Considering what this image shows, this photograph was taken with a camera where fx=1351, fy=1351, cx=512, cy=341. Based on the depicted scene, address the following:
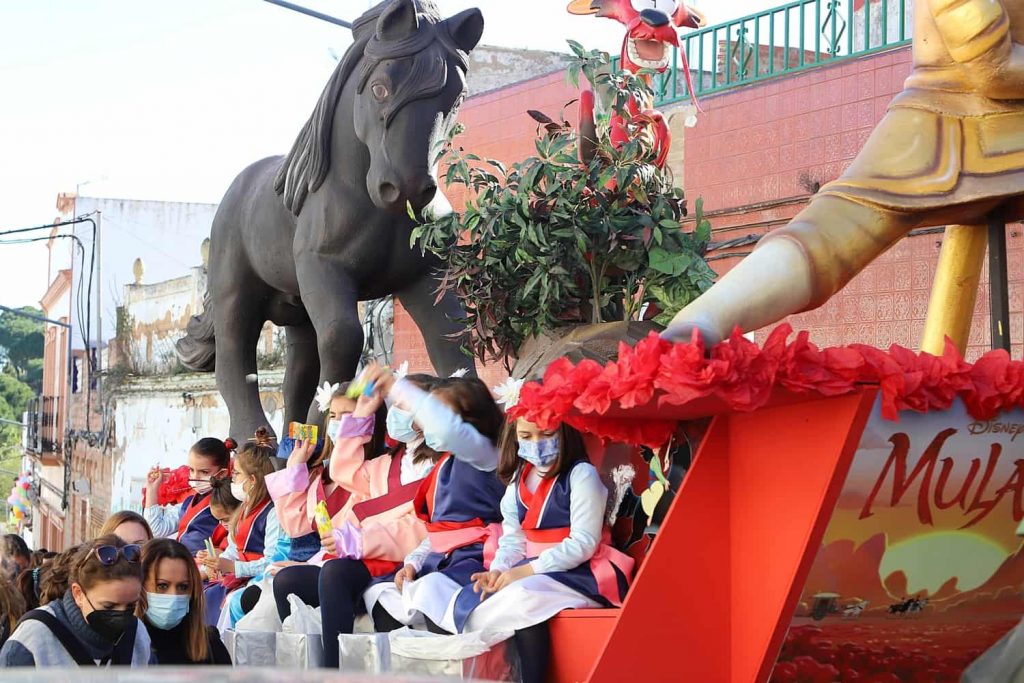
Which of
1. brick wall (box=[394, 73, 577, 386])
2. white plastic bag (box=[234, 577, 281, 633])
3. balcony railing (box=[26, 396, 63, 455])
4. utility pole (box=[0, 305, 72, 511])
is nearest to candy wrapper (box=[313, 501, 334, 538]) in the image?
white plastic bag (box=[234, 577, 281, 633])

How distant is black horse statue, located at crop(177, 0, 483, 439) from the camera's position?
4.68 m

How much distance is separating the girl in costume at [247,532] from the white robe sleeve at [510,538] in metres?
1.41

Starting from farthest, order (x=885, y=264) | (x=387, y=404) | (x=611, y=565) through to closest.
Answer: (x=885, y=264) < (x=387, y=404) < (x=611, y=565)

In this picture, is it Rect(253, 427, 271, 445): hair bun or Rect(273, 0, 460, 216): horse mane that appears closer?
Rect(273, 0, 460, 216): horse mane

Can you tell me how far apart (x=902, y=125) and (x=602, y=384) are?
1052 mm

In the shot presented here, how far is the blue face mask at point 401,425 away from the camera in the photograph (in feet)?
14.8

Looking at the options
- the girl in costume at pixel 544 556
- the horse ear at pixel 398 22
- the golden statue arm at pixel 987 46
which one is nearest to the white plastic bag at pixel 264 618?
the girl in costume at pixel 544 556

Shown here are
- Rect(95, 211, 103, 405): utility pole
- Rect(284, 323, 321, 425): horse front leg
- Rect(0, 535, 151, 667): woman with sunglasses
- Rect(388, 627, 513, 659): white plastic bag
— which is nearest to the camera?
Rect(0, 535, 151, 667): woman with sunglasses

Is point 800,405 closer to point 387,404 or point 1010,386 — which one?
point 1010,386

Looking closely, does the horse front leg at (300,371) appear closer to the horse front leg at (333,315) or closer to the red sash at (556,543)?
the horse front leg at (333,315)

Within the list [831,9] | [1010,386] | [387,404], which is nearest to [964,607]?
[1010,386]

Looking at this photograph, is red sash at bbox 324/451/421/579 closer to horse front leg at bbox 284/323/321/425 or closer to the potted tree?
the potted tree

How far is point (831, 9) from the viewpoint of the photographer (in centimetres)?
781

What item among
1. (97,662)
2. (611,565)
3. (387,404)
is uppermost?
(387,404)
